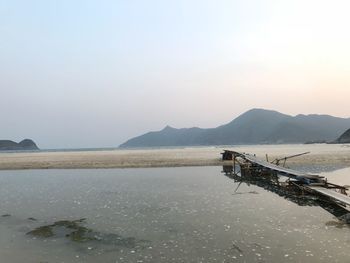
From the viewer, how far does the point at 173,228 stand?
59.2 ft

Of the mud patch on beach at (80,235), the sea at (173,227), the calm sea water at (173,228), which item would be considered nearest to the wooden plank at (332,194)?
the sea at (173,227)

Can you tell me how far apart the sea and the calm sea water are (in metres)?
0.04

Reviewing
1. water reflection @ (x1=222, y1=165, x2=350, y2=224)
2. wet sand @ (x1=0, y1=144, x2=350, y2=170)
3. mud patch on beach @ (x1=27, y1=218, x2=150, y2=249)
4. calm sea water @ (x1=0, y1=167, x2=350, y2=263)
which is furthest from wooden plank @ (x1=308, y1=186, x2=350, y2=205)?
wet sand @ (x1=0, y1=144, x2=350, y2=170)

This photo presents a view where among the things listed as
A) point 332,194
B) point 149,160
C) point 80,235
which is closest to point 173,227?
point 80,235

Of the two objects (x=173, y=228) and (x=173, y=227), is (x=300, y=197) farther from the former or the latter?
(x=173, y=228)

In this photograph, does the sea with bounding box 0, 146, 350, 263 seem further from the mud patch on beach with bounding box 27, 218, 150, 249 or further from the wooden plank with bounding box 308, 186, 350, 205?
the wooden plank with bounding box 308, 186, 350, 205

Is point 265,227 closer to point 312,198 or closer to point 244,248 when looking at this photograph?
point 244,248

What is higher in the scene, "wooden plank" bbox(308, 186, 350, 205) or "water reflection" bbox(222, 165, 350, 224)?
"wooden plank" bbox(308, 186, 350, 205)

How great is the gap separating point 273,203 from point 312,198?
3.42 meters

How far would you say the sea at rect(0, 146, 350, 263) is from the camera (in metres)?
14.0

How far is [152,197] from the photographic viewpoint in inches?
1099

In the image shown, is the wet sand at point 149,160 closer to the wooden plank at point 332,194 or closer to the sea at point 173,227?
the wooden plank at point 332,194

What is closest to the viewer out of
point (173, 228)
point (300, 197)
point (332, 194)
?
point (173, 228)

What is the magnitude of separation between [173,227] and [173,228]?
203mm
